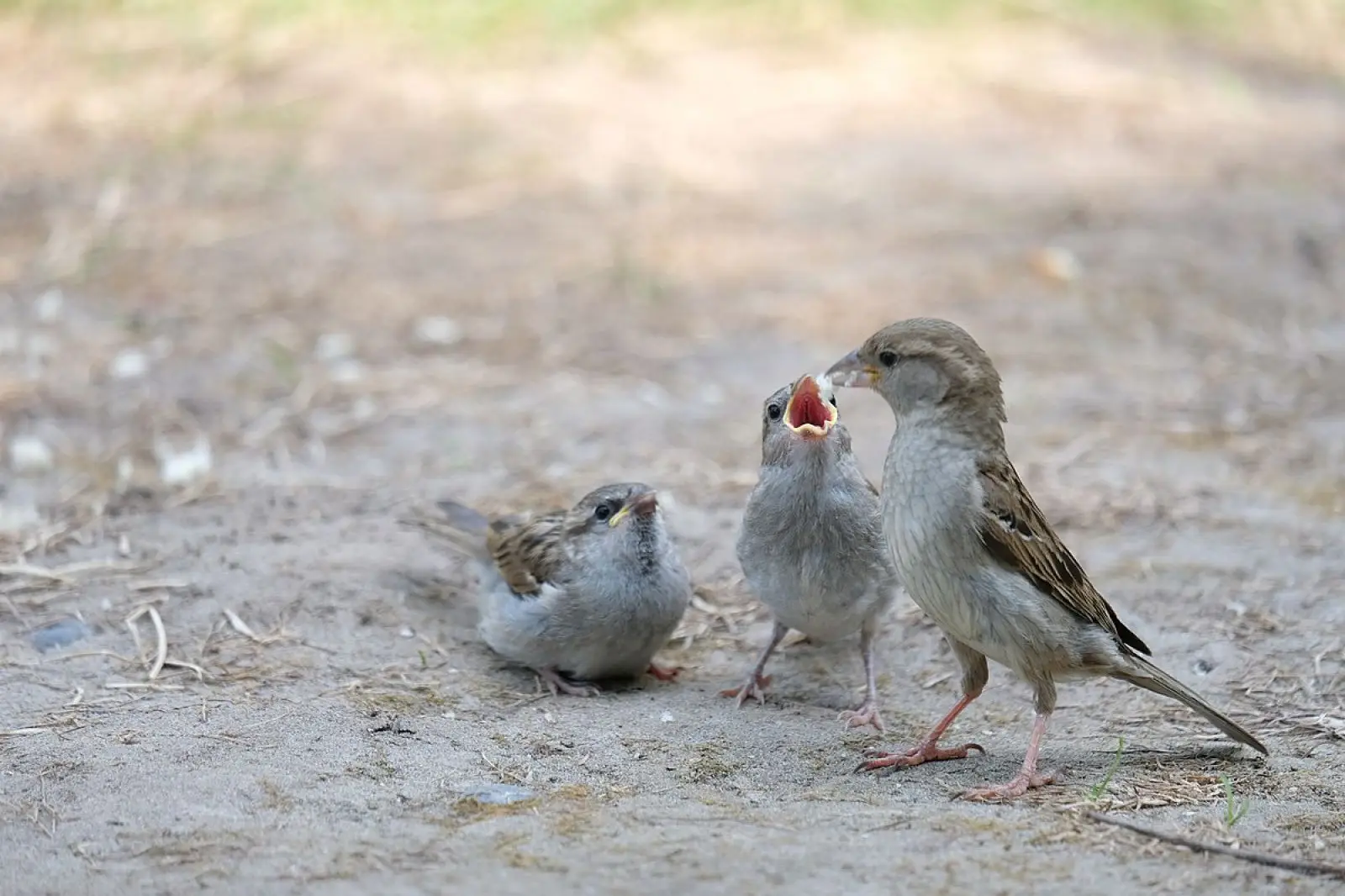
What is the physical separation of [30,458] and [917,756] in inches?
185

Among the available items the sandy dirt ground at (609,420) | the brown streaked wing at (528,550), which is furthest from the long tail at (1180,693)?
the brown streaked wing at (528,550)

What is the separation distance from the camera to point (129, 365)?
8.70 meters

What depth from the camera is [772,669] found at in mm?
5953

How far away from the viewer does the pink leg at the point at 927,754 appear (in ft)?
15.8

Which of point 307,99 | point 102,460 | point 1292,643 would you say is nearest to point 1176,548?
point 1292,643

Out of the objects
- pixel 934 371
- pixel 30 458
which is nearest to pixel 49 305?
pixel 30 458

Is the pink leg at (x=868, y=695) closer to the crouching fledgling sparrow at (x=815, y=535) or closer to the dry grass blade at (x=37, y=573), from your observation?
the crouching fledgling sparrow at (x=815, y=535)

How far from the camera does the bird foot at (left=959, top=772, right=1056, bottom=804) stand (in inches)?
175

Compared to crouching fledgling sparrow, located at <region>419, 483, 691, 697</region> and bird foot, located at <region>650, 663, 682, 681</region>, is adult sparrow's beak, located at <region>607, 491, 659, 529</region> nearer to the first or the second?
crouching fledgling sparrow, located at <region>419, 483, 691, 697</region>

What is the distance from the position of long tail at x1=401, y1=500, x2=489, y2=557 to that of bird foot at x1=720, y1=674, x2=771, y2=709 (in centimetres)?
125

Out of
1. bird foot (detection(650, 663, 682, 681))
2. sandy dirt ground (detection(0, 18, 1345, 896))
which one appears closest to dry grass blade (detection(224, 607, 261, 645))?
sandy dirt ground (detection(0, 18, 1345, 896))

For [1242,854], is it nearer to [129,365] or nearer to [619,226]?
[129,365]

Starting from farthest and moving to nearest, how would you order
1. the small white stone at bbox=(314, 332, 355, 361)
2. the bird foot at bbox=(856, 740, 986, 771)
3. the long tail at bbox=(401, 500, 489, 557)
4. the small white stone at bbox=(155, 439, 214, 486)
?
the small white stone at bbox=(314, 332, 355, 361) → the small white stone at bbox=(155, 439, 214, 486) → the long tail at bbox=(401, 500, 489, 557) → the bird foot at bbox=(856, 740, 986, 771)

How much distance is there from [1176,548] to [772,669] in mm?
1871
